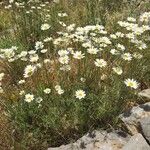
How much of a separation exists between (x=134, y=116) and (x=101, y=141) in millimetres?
461

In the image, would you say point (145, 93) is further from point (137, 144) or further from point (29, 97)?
point (29, 97)

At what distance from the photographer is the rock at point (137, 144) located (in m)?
4.16

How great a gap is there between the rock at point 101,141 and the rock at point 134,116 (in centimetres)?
10

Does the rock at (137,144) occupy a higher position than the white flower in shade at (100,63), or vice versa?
the white flower in shade at (100,63)

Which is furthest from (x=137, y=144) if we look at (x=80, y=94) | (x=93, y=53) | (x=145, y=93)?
(x=93, y=53)

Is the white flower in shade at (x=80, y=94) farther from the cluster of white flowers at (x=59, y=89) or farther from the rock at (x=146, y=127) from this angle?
the rock at (x=146, y=127)

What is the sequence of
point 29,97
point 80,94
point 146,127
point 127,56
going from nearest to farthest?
point 146,127, point 80,94, point 29,97, point 127,56

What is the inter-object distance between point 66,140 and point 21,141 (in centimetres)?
47

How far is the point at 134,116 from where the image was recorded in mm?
4539

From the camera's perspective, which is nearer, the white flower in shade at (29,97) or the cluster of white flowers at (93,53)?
the white flower in shade at (29,97)

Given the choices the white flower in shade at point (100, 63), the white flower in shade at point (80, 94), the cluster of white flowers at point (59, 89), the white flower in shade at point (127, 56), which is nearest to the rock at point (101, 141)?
the white flower in shade at point (80, 94)

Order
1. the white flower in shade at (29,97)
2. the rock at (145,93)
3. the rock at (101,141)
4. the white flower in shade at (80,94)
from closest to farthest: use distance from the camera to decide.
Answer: the rock at (101,141), the white flower in shade at (80,94), the white flower in shade at (29,97), the rock at (145,93)

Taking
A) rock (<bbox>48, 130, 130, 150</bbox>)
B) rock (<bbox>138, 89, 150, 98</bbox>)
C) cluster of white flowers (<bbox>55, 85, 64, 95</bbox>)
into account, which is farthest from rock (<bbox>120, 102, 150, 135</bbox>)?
cluster of white flowers (<bbox>55, 85, 64, 95</bbox>)

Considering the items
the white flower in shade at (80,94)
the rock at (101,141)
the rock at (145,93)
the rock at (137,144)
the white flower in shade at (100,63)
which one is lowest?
the rock at (101,141)
